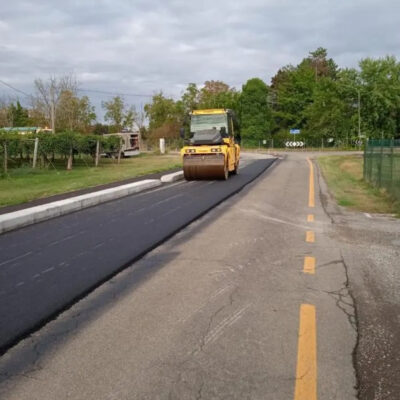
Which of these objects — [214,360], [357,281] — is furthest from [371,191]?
[214,360]

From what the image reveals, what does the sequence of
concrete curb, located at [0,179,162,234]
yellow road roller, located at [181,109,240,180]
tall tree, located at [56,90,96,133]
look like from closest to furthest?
1. concrete curb, located at [0,179,162,234]
2. yellow road roller, located at [181,109,240,180]
3. tall tree, located at [56,90,96,133]

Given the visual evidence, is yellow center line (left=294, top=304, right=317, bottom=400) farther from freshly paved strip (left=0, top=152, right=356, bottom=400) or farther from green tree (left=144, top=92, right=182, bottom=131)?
green tree (left=144, top=92, right=182, bottom=131)

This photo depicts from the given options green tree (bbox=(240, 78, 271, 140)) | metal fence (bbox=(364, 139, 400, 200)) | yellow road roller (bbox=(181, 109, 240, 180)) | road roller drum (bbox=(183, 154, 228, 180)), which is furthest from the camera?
green tree (bbox=(240, 78, 271, 140))

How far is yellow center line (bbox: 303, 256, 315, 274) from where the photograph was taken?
6.00 m

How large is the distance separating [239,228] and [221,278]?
3267mm

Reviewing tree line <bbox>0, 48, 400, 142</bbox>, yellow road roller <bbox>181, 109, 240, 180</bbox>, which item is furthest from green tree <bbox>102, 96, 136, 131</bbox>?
yellow road roller <bbox>181, 109, 240, 180</bbox>

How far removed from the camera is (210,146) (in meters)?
18.4

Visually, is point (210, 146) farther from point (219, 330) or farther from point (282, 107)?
point (282, 107)

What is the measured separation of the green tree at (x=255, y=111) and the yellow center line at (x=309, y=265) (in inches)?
2848

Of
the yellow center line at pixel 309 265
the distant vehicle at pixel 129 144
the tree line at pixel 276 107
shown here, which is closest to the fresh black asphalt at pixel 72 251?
the yellow center line at pixel 309 265

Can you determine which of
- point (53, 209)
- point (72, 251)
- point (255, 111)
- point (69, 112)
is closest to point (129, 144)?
point (69, 112)

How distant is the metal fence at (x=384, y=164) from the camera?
12.9 meters

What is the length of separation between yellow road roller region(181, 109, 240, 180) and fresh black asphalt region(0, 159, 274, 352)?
219 inches

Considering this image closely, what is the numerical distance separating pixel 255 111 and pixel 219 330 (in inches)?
3031
